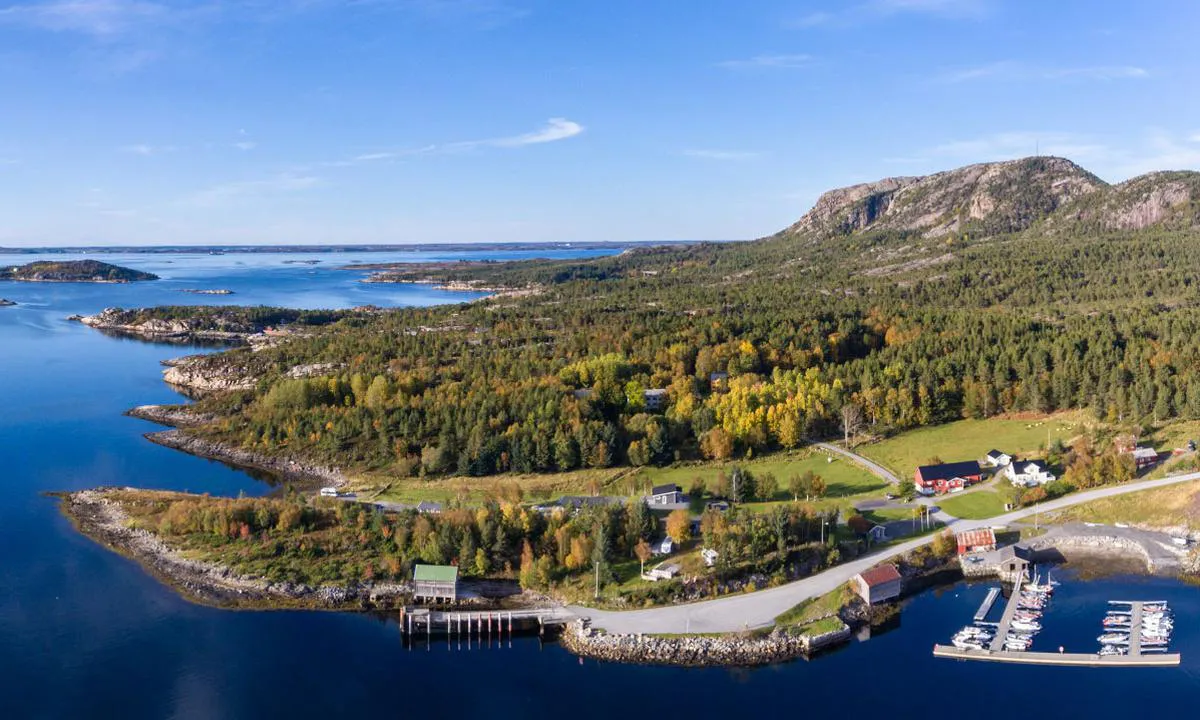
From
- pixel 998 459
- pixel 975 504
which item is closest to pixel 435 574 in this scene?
pixel 975 504

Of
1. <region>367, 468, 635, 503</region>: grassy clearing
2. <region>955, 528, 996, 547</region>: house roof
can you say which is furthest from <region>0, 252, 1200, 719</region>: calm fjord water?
<region>367, 468, 635, 503</region>: grassy clearing

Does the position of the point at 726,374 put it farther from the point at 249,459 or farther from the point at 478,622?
the point at 478,622

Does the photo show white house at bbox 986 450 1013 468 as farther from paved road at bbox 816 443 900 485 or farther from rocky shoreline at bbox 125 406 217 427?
rocky shoreline at bbox 125 406 217 427

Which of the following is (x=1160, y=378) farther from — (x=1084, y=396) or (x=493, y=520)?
(x=493, y=520)

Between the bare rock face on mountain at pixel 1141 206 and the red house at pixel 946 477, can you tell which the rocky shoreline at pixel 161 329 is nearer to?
the red house at pixel 946 477

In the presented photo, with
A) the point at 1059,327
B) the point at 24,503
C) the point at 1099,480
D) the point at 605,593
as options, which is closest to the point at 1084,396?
the point at 1099,480

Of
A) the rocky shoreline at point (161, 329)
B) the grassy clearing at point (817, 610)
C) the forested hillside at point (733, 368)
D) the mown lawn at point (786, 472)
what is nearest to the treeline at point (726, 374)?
the forested hillside at point (733, 368)
